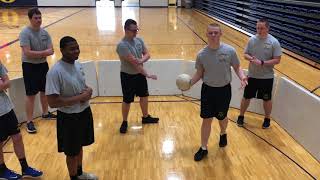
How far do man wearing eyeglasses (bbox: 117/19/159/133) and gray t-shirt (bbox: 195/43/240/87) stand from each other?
90 centimetres

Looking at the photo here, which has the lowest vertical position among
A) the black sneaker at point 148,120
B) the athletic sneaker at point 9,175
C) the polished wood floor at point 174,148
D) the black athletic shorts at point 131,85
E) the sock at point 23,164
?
the polished wood floor at point 174,148

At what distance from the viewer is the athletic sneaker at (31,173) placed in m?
3.40

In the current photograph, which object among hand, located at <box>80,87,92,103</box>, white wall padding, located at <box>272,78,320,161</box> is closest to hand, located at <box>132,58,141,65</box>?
hand, located at <box>80,87,92,103</box>

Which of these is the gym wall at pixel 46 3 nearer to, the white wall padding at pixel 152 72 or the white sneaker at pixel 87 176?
the white wall padding at pixel 152 72

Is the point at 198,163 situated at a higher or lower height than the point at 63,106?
lower

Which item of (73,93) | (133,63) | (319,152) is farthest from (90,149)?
(319,152)

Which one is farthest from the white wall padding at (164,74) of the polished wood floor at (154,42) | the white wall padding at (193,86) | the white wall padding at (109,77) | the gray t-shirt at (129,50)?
the gray t-shirt at (129,50)

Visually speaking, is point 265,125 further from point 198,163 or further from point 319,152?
point 198,163

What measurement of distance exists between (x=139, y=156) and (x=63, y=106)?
1.45 metres

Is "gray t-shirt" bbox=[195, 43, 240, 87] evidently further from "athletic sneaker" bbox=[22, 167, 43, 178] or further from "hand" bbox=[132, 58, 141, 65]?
"athletic sneaker" bbox=[22, 167, 43, 178]

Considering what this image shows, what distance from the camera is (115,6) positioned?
22.2 m

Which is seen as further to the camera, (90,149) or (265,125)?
(265,125)

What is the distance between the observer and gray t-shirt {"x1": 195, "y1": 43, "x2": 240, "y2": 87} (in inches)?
138

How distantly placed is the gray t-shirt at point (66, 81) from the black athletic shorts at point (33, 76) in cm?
169
